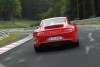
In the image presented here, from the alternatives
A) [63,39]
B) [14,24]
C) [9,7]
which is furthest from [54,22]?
[9,7]

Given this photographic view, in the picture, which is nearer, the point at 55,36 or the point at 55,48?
the point at 55,36

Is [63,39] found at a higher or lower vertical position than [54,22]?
lower

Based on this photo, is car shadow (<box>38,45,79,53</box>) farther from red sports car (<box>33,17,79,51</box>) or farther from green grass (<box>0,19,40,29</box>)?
green grass (<box>0,19,40,29</box>)

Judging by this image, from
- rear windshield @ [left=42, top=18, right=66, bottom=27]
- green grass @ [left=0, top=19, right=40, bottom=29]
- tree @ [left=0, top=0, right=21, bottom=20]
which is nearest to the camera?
rear windshield @ [left=42, top=18, right=66, bottom=27]

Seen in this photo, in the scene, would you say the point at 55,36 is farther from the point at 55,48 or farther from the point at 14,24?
the point at 14,24

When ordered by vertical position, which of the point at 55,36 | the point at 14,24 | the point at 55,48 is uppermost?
the point at 55,36

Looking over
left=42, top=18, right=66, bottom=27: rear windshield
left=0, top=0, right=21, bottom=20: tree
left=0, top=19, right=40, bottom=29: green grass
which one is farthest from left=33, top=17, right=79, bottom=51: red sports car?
left=0, top=0, right=21, bottom=20: tree

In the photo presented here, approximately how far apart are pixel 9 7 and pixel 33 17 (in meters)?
53.8

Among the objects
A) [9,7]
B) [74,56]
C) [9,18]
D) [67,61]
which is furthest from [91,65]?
[9,18]

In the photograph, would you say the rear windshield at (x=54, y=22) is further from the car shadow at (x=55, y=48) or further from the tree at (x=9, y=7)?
the tree at (x=9, y=7)

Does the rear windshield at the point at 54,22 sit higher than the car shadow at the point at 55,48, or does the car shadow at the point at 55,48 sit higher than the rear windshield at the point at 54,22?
the rear windshield at the point at 54,22

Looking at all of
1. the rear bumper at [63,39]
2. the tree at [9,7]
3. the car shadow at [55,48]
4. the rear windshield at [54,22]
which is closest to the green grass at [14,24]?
the tree at [9,7]

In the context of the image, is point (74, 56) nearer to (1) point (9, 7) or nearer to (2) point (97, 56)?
(2) point (97, 56)

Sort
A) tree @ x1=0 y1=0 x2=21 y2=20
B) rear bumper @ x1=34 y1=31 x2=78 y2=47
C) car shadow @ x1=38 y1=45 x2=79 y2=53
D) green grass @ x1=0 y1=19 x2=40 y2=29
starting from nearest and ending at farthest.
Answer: rear bumper @ x1=34 y1=31 x2=78 y2=47 → car shadow @ x1=38 y1=45 x2=79 y2=53 → green grass @ x1=0 y1=19 x2=40 y2=29 → tree @ x1=0 y1=0 x2=21 y2=20
